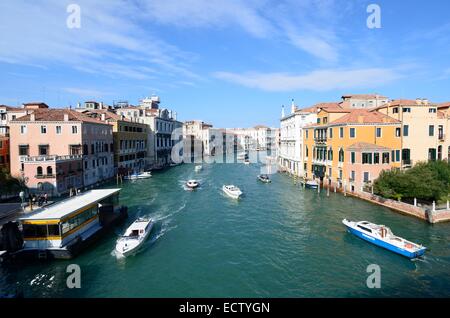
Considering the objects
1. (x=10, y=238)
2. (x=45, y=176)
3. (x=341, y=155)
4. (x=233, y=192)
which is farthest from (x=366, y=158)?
(x=45, y=176)

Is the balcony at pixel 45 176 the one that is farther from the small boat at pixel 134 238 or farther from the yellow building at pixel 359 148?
the yellow building at pixel 359 148

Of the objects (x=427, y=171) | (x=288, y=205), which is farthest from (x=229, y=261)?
(x=427, y=171)

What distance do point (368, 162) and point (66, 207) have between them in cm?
2391

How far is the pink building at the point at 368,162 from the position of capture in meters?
27.2

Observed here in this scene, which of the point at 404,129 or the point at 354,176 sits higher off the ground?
the point at 404,129

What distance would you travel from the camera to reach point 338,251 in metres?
16.1

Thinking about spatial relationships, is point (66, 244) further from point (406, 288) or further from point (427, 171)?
point (427, 171)

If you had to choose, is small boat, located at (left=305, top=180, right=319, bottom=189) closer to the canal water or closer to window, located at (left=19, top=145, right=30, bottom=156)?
the canal water

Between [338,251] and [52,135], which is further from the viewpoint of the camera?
[52,135]

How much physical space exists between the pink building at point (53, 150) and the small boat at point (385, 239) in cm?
2500

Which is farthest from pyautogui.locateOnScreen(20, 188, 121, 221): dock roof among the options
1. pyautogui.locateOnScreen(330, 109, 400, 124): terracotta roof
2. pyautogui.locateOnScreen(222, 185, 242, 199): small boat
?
pyautogui.locateOnScreen(330, 109, 400, 124): terracotta roof

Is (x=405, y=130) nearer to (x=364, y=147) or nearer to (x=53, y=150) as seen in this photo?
(x=364, y=147)

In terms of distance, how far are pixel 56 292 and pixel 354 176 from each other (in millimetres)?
24764
